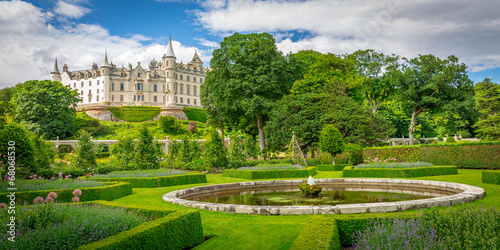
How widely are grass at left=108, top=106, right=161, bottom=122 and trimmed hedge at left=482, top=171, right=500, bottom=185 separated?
6727 centimetres

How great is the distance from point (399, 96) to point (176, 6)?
28859 mm

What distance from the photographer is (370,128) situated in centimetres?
2853

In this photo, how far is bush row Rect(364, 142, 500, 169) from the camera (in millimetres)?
18250

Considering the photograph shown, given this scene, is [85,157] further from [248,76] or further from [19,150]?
[248,76]

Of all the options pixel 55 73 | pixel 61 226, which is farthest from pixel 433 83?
pixel 55 73

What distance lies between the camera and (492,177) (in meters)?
12.0

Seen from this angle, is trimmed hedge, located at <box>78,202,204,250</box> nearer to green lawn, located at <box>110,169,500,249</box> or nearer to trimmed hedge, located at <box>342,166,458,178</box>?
green lawn, located at <box>110,169,500,249</box>

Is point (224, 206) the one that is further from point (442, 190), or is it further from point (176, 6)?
point (176, 6)

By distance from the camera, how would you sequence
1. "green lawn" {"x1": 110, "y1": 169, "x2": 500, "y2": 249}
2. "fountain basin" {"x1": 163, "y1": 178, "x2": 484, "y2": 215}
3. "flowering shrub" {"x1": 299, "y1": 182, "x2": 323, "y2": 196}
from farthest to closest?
"flowering shrub" {"x1": 299, "y1": 182, "x2": 323, "y2": 196}, "fountain basin" {"x1": 163, "y1": 178, "x2": 484, "y2": 215}, "green lawn" {"x1": 110, "y1": 169, "x2": 500, "y2": 249}

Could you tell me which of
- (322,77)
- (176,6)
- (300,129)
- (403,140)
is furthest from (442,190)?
(403,140)

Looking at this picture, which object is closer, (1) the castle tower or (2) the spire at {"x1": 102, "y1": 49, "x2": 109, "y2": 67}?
(2) the spire at {"x1": 102, "y1": 49, "x2": 109, "y2": 67}

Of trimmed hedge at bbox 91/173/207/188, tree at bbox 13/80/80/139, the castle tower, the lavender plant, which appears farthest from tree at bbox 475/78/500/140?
the castle tower

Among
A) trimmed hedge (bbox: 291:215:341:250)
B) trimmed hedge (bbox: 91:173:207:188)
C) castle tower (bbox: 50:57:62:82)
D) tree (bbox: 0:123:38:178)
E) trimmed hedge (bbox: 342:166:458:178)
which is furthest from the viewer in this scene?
castle tower (bbox: 50:57:62:82)

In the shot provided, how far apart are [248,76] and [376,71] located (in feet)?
51.8
